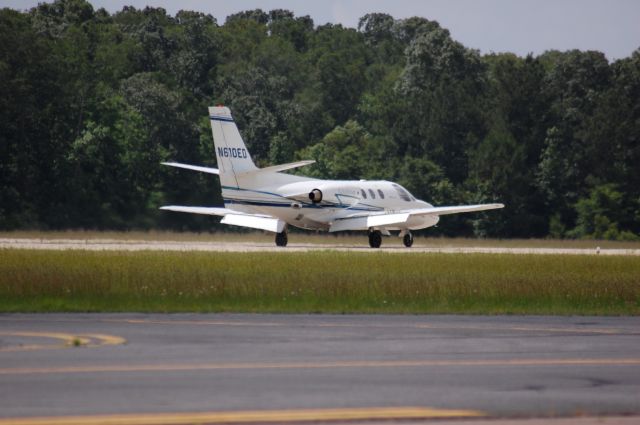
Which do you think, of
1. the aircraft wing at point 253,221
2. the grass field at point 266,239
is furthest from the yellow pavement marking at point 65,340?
the grass field at point 266,239

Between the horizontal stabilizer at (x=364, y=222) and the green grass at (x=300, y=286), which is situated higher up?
the horizontal stabilizer at (x=364, y=222)

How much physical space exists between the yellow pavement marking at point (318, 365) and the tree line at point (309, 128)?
53.3 meters

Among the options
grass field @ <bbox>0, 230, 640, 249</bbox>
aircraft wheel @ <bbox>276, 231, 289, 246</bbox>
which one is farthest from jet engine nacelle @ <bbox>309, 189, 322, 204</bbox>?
grass field @ <bbox>0, 230, 640, 249</bbox>

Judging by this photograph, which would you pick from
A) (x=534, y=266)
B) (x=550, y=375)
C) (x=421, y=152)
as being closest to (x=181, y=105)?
(x=421, y=152)

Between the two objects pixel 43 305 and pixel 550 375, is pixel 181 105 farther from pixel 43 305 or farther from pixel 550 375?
pixel 550 375

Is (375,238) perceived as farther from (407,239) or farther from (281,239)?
(281,239)

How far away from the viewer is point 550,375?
15.6 m

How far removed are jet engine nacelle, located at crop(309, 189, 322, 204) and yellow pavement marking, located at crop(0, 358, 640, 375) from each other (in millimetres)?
32624

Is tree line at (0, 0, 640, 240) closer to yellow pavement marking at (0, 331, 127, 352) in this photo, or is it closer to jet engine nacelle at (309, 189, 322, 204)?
jet engine nacelle at (309, 189, 322, 204)

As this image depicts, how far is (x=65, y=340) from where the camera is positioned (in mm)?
18469

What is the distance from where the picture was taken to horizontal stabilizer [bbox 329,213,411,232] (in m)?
50.9

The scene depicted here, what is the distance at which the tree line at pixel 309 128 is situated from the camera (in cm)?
7481

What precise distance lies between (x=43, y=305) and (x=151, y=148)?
5777 centimetres

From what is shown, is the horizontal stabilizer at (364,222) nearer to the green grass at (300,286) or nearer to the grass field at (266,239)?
the grass field at (266,239)
